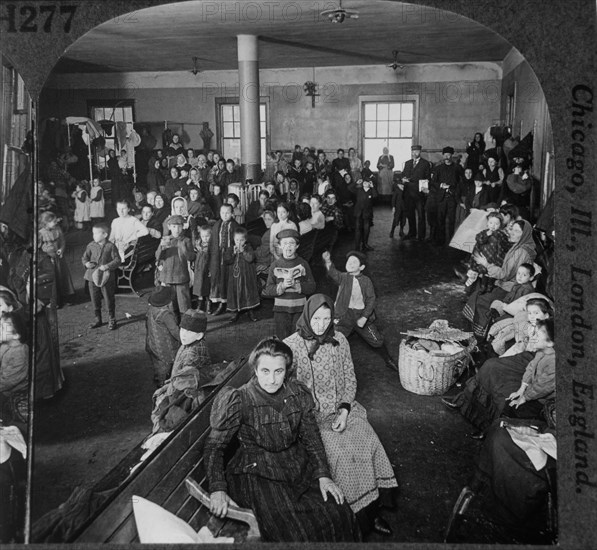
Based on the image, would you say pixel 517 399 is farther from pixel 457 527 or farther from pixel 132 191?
pixel 132 191

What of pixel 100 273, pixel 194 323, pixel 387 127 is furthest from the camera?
pixel 387 127

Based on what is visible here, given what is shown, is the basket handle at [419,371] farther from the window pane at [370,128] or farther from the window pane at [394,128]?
the window pane at [394,128]

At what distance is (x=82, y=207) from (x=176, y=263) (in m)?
3.31

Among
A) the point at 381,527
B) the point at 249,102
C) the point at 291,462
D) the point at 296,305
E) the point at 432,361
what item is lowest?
the point at 381,527

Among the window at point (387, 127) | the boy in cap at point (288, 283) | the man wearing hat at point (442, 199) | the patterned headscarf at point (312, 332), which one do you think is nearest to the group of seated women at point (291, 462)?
the patterned headscarf at point (312, 332)

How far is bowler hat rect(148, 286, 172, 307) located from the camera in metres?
5.05

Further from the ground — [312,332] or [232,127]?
[232,127]

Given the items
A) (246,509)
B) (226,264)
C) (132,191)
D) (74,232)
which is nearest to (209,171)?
(132,191)

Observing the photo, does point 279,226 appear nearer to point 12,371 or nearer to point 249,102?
point 249,102

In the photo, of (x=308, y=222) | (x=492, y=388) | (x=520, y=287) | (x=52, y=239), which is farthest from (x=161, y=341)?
(x=308, y=222)

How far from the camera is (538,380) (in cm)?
362

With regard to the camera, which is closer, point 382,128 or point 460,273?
point 460,273

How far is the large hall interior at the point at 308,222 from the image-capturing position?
3.06 meters

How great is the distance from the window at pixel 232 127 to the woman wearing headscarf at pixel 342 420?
10440mm
